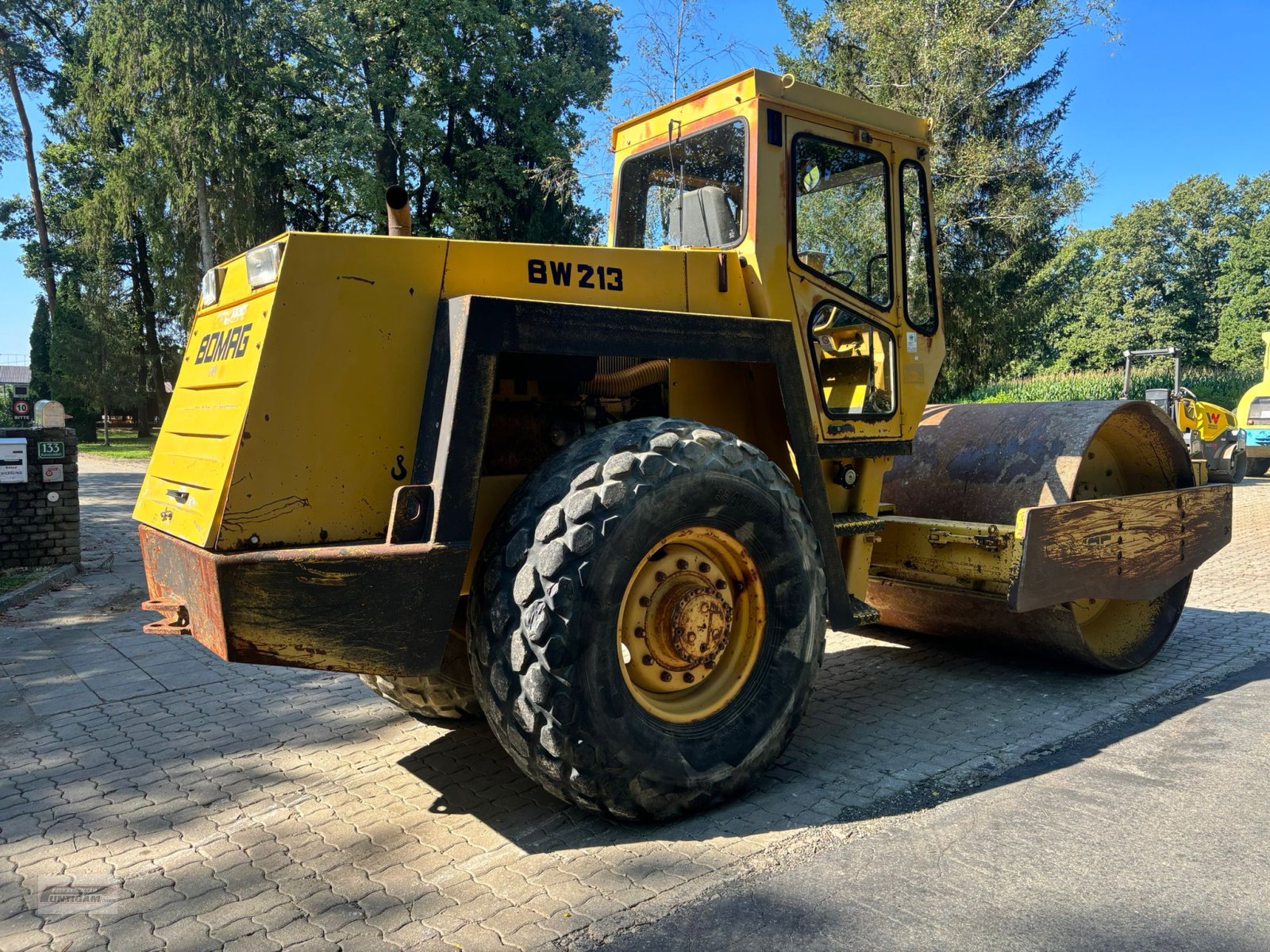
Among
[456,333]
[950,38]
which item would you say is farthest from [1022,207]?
[456,333]

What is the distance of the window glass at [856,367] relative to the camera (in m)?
4.77

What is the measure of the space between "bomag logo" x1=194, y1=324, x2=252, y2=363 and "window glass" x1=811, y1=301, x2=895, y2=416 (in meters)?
2.70

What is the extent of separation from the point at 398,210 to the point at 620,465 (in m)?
1.40

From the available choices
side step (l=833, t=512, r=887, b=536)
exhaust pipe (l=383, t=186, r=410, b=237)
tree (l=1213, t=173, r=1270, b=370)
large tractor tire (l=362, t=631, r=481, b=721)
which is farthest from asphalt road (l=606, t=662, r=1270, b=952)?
tree (l=1213, t=173, r=1270, b=370)

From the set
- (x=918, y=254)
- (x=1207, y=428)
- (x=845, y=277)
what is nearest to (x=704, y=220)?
(x=845, y=277)

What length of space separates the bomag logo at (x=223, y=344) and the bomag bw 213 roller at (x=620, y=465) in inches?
0.9

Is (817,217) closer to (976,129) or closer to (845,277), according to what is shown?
(845,277)

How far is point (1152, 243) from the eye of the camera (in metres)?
56.8

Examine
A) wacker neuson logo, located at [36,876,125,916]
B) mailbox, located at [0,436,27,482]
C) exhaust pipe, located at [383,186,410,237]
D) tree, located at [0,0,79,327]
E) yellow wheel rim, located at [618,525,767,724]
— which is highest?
tree, located at [0,0,79,327]

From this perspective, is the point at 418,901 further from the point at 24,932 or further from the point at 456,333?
the point at 456,333

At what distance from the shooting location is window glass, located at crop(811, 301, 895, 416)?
4766 mm

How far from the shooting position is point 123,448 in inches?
1287

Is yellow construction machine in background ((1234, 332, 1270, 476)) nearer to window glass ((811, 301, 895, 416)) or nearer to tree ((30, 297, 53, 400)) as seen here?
window glass ((811, 301, 895, 416))

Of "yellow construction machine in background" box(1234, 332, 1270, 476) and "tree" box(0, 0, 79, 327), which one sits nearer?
"yellow construction machine in background" box(1234, 332, 1270, 476)
